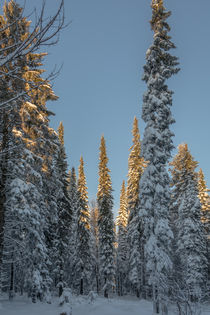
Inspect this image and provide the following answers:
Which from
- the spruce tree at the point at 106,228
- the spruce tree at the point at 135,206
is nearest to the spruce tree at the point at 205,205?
the spruce tree at the point at 135,206

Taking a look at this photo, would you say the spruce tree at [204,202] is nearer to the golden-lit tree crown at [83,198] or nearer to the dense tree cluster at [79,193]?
the dense tree cluster at [79,193]

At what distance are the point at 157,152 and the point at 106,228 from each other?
18.5m

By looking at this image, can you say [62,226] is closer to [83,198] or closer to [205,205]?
[83,198]

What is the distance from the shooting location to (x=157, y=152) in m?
16.2

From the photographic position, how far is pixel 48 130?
16234 millimetres

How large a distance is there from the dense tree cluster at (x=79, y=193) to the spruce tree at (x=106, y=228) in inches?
5.0

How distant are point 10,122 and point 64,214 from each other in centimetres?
1672

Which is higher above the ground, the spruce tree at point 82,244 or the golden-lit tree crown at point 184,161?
the golden-lit tree crown at point 184,161

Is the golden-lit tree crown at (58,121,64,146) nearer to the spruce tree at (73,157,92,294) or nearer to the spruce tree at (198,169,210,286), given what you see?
the spruce tree at (73,157,92,294)

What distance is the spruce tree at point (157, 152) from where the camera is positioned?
49.7 ft

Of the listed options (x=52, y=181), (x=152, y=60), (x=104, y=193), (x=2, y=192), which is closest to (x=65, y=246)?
(x=104, y=193)

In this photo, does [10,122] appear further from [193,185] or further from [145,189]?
[193,185]

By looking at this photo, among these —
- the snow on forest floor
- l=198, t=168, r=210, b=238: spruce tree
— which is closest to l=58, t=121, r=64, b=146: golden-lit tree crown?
the snow on forest floor

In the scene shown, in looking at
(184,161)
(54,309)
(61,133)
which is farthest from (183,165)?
(54,309)
